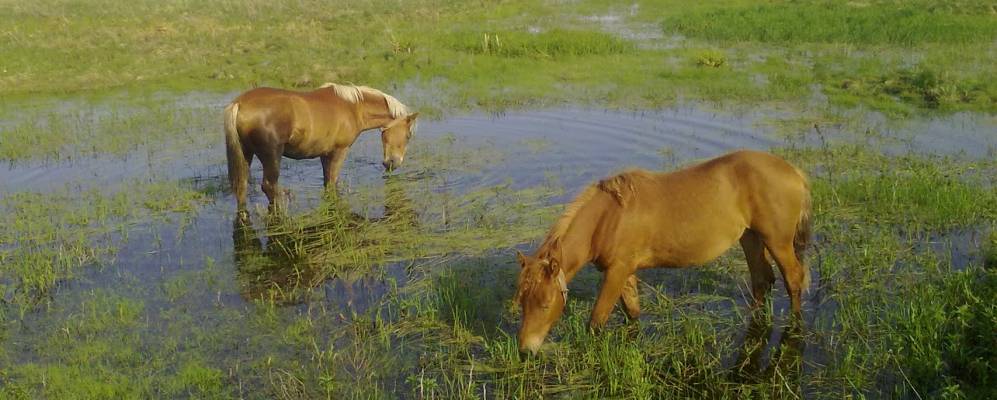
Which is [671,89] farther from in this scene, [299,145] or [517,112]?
[299,145]

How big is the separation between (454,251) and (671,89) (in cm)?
876

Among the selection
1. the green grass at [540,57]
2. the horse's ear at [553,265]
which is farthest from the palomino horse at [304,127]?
the horse's ear at [553,265]

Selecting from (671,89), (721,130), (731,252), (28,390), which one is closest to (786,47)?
(671,89)

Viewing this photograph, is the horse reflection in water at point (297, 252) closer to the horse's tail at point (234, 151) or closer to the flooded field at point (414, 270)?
the flooded field at point (414, 270)

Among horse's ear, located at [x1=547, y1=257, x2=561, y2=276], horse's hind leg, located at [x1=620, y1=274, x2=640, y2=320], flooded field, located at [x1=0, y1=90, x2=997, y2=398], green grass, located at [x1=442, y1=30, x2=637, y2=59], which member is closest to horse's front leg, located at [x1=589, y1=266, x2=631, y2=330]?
flooded field, located at [x1=0, y1=90, x2=997, y2=398]

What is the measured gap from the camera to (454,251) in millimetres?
7660

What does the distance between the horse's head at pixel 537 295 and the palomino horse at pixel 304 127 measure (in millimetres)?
4930

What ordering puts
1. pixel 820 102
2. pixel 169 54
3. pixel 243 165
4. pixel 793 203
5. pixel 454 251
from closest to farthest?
pixel 793 203 → pixel 454 251 → pixel 243 165 → pixel 820 102 → pixel 169 54

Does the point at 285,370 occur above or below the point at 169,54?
below

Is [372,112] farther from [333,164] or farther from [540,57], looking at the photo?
[540,57]

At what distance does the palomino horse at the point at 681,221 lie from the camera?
5574mm

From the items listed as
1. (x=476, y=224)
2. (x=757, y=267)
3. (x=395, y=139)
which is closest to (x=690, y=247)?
(x=757, y=267)

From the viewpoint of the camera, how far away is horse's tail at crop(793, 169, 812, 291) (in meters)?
5.99

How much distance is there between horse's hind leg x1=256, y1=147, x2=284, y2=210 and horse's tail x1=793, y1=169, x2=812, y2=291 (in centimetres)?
583
